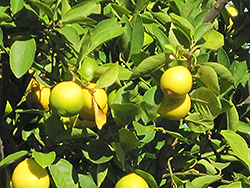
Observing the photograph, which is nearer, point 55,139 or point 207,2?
point 55,139

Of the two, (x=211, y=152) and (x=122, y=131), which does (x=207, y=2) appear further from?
(x=122, y=131)

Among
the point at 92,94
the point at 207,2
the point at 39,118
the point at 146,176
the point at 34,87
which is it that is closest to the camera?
the point at 92,94

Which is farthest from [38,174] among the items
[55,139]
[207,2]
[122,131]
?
[207,2]

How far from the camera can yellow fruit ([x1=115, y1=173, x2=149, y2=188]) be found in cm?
115

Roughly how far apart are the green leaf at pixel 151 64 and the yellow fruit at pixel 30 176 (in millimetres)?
339

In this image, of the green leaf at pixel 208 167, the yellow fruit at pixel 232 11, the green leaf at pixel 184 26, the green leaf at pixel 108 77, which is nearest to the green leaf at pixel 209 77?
the green leaf at pixel 184 26

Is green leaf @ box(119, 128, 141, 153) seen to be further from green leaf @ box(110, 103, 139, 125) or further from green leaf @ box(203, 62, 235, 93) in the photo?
green leaf @ box(203, 62, 235, 93)

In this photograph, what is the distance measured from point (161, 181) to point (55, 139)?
384mm

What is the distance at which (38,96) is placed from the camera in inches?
50.6

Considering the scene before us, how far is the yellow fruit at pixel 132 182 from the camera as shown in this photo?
115cm

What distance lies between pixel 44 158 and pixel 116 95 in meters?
0.23

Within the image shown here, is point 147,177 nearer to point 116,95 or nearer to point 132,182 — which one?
point 132,182

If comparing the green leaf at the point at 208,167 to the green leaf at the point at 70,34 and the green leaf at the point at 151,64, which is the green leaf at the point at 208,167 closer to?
the green leaf at the point at 151,64

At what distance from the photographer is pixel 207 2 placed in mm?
1632
